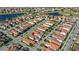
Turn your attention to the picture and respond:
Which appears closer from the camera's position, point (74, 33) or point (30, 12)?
point (74, 33)
